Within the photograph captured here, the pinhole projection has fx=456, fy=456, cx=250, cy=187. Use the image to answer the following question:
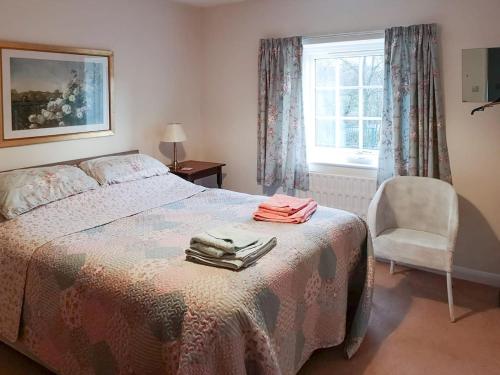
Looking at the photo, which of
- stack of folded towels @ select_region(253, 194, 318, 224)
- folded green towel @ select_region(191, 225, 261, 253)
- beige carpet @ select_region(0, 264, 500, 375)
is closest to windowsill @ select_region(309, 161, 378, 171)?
beige carpet @ select_region(0, 264, 500, 375)

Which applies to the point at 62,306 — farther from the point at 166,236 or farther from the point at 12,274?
the point at 166,236

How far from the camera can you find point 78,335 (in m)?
2.10

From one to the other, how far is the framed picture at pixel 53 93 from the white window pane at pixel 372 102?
2.21 metres

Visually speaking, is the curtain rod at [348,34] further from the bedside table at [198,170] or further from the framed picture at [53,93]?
the framed picture at [53,93]

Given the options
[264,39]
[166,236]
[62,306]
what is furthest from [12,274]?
[264,39]

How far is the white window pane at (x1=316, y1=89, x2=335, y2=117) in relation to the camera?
13.9ft

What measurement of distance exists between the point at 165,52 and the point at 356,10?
71.0 inches

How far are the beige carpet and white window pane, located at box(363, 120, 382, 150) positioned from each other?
4.08ft

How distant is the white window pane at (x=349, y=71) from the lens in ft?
13.3

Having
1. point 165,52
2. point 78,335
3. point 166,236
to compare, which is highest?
point 165,52

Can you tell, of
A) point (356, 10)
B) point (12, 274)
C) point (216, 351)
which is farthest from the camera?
point (356, 10)

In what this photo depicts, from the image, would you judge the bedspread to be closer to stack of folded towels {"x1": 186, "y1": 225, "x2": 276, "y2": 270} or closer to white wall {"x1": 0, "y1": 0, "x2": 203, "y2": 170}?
stack of folded towels {"x1": 186, "y1": 225, "x2": 276, "y2": 270}

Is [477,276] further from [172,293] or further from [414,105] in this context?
[172,293]

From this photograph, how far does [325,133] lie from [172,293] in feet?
9.42
